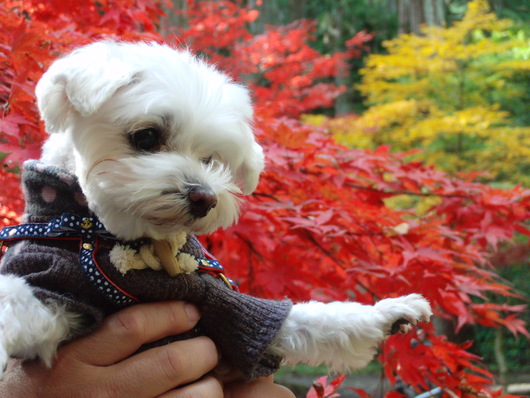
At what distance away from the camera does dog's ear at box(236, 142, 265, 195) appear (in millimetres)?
1687

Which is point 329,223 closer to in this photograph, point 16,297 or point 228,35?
point 16,297

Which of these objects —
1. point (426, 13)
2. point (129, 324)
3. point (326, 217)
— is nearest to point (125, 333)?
point (129, 324)

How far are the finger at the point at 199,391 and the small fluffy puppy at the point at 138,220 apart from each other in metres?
0.12

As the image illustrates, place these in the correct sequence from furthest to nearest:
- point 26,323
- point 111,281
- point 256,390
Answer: point 256,390, point 111,281, point 26,323

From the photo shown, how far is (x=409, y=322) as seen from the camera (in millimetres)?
1516

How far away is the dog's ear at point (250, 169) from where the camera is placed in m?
1.69

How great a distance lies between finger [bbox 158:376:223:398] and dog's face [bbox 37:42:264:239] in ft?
1.52

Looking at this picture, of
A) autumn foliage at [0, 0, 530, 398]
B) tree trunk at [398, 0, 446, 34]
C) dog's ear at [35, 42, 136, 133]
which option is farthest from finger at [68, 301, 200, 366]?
tree trunk at [398, 0, 446, 34]

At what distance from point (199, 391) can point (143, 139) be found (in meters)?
0.76

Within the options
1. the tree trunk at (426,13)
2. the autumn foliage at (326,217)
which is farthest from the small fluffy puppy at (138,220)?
the tree trunk at (426,13)

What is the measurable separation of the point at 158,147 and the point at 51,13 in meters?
1.50

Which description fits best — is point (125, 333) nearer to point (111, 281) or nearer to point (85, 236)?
point (111, 281)

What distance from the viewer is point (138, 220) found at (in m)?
1.40

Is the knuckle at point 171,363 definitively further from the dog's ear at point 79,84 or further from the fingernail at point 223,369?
the dog's ear at point 79,84
